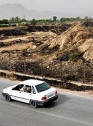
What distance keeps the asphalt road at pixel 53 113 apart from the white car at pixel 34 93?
1.40 ft

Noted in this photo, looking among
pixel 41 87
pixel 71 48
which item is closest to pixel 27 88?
pixel 41 87

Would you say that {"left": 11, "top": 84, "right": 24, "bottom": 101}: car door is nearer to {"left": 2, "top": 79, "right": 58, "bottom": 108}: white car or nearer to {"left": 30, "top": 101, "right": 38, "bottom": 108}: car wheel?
{"left": 2, "top": 79, "right": 58, "bottom": 108}: white car

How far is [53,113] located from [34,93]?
170 centimetres

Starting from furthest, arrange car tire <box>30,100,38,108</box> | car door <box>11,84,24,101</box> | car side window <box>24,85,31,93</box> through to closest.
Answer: car door <box>11,84,24,101</box> → car side window <box>24,85,31,93</box> → car tire <box>30,100,38,108</box>

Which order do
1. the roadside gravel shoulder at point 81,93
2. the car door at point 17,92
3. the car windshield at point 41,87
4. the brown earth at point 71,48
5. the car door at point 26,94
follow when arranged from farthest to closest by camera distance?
the brown earth at point 71,48
the roadside gravel shoulder at point 81,93
the car door at point 17,92
the car door at point 26,94
the car windshield at point 41,87

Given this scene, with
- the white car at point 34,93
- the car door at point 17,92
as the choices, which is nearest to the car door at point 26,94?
the white car at point 34,93

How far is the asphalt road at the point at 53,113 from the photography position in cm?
1327

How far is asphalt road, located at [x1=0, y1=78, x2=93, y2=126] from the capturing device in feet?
43.5

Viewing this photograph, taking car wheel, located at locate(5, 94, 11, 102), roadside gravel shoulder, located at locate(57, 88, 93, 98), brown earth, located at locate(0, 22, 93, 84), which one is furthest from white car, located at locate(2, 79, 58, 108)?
brown earth, located at locate(0, 22, 93, 84)

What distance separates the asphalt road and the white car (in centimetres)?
43

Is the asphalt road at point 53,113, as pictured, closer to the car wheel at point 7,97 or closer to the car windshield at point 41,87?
the car wheel at point 7,97

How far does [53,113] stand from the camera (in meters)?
14.5

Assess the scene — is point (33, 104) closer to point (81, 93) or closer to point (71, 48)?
point (81, 93)

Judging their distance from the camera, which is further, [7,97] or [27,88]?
[7,97]
